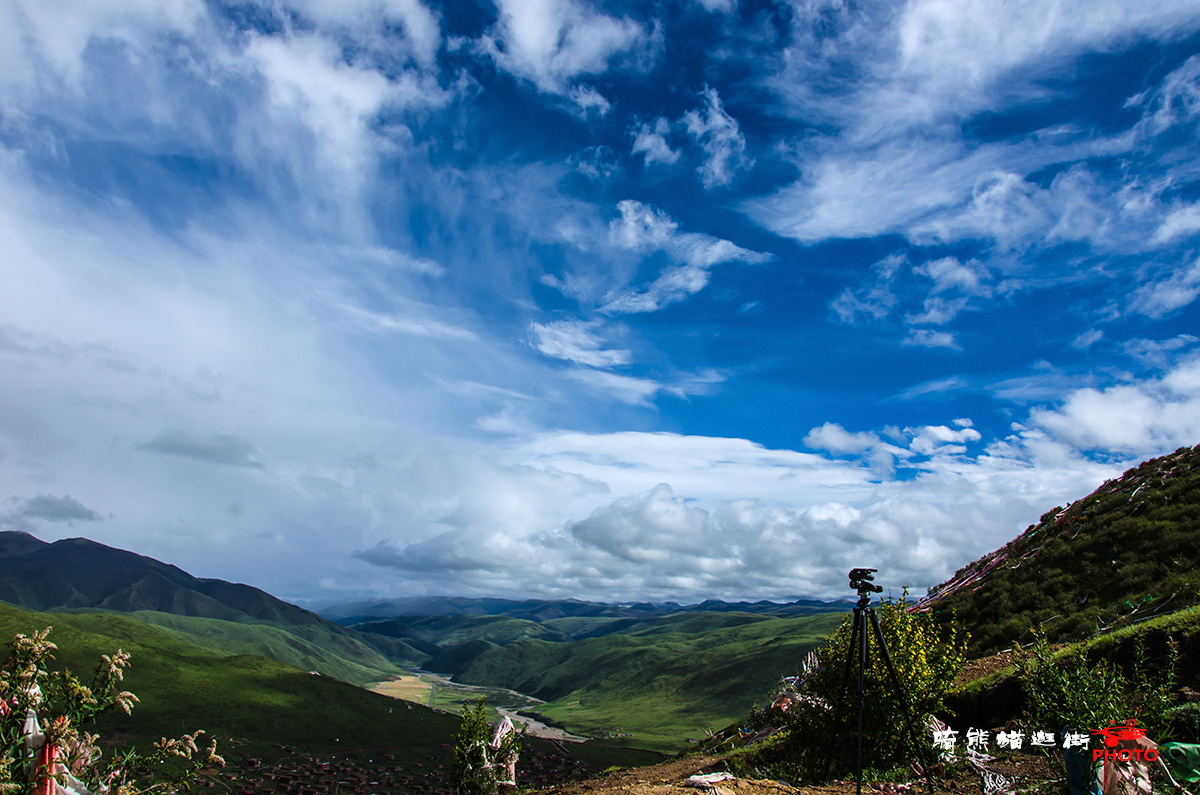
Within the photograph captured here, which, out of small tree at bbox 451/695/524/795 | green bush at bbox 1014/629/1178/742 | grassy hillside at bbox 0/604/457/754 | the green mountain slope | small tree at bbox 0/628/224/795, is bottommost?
grassy hillside at bbox 0/604/457/754

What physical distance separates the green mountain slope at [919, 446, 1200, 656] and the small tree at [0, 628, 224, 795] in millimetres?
30475

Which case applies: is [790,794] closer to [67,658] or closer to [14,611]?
A: [67,658]

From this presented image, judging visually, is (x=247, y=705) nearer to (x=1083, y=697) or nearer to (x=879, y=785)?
(x=879, y=785)

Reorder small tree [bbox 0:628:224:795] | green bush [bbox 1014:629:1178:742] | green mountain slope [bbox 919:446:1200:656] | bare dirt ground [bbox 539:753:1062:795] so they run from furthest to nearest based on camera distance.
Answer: green mountain slope [bbox 919:446:1200:656], bare dirt ground [bbox 539:753:1062:795], green bush [bbox 1014:629:1178:742], small tree [bbox 0:628:224:795]

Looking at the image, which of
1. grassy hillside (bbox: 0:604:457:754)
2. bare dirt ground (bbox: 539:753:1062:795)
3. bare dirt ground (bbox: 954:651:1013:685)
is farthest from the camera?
grassy hillside (bbox: 0:604:457:754)

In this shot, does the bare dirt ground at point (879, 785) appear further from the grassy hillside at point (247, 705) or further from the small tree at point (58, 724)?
the grassy hillside at point (247, 705)

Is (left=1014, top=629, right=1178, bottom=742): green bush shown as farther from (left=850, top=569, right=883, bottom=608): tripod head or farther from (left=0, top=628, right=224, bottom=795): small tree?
(left=0, top=628, right=224, bottom=795): small tree

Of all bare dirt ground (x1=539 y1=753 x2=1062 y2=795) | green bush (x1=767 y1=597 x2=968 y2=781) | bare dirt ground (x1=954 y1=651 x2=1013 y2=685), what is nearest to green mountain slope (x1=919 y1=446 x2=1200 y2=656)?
bare dirt ground (x1=954 y1=651 x2=1013 y2=685)

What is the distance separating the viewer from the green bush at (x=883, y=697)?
1580cm

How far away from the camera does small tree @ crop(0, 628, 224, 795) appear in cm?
702

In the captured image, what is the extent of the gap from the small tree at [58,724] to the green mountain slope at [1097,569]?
30.5m

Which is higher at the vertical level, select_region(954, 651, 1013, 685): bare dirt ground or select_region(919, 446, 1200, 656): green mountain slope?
select_region(919, 446, 1200, 656): green mountain slope

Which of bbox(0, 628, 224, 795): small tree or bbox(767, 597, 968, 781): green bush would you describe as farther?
bbox(767, 597, 968, 781): green bush

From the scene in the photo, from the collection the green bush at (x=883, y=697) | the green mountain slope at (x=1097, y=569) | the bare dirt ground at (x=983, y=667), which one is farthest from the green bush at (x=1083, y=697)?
the green mountain slope at (x=1097, y=569)
